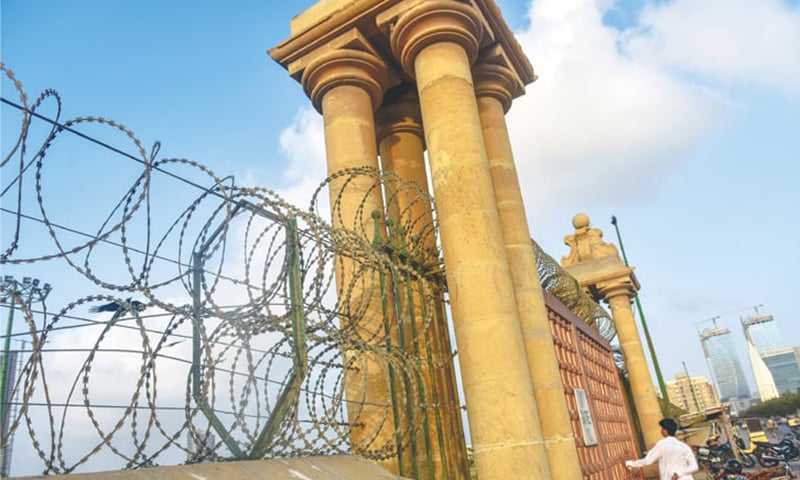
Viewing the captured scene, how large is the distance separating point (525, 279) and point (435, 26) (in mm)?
3399

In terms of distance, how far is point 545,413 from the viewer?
6773 millimetres

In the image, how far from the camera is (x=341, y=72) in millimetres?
7852

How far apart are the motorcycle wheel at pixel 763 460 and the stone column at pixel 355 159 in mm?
18083

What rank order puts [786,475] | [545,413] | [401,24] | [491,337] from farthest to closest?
[786,475] → [401,24] → [545,413] → [491,337]

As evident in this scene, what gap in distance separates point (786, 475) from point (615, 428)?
6388mm

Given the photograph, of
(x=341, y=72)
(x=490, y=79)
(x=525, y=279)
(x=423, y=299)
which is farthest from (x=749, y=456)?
(x=341, y=72)

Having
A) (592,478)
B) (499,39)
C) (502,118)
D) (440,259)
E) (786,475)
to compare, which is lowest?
(786,475)

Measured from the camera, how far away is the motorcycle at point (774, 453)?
61.6 feet

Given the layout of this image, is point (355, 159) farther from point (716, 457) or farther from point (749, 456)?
point (749, 456)

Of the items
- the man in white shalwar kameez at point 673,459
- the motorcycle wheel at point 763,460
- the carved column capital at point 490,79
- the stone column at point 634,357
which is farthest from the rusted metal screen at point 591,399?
the motorcycle wheel at point 763,460

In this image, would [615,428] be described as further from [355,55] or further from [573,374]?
[355,55]

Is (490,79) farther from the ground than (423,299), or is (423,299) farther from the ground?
(490,79)

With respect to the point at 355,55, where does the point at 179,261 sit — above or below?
below

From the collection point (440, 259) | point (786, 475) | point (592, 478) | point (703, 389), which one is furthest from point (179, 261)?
point (703, 389)
